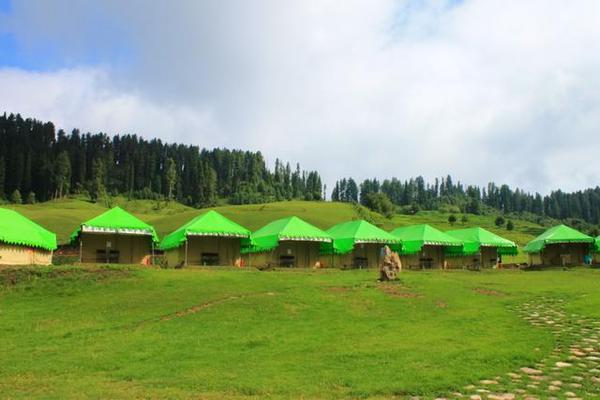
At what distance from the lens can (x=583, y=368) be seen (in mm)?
13453

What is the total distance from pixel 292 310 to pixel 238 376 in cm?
954

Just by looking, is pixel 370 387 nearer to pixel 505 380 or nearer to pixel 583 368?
pixel 505 380

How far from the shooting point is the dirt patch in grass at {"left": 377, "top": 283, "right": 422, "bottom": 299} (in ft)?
86.8

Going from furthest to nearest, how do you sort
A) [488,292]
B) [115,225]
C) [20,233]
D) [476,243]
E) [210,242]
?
[476,243] < [210,242] < [115,225] < [20,233] < [488,292]

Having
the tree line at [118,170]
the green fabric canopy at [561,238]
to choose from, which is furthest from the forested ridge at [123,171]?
the green fabric canopy at [561,238]

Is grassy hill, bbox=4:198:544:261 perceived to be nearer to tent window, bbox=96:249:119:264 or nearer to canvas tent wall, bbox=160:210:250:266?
tent window, bbox=96:249:119:264

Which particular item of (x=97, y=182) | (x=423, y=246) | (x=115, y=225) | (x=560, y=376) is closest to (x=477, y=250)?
(x=423, y=246)

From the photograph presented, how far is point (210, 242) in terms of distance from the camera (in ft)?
155

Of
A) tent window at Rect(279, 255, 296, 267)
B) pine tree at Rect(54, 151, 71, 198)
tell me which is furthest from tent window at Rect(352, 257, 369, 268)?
pine tree at Rect(54, 151, 71, 198)

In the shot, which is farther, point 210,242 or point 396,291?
point 210,242

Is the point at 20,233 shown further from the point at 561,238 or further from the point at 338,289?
the point at 561,238

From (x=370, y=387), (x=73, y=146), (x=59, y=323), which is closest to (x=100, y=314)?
(x=59, y=323)

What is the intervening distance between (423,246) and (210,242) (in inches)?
869

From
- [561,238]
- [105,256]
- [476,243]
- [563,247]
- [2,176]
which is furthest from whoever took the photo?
[2,176]
